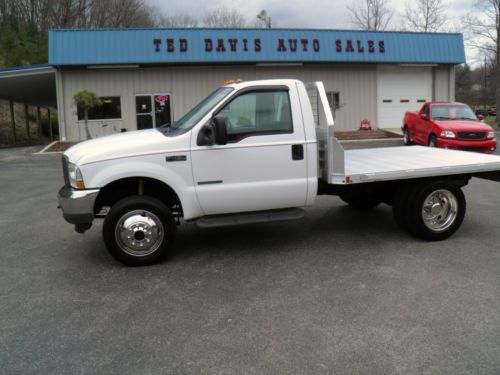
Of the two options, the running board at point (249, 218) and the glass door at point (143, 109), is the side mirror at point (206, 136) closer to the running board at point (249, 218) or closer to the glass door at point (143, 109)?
the running board at point (249, 218)

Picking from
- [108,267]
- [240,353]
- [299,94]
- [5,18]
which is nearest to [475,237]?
[299,94]

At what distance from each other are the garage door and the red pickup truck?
11.4 m

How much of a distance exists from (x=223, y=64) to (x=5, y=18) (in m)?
35.7

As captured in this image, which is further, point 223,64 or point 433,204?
point 223,64

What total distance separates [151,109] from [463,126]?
1604 centimetres

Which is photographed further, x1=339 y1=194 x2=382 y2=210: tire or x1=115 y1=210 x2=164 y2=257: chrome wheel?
x1=339 y1=194 x2=382 y2=210: tire

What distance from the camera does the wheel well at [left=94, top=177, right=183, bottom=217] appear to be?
5586 mm

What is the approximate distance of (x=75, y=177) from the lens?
17.0 ft

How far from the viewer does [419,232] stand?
6.10 m

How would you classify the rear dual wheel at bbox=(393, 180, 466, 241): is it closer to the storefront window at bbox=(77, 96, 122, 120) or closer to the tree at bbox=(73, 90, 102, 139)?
the tree at bbox=(73, 90, 102, 139)

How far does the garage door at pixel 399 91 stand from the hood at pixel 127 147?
2481cm

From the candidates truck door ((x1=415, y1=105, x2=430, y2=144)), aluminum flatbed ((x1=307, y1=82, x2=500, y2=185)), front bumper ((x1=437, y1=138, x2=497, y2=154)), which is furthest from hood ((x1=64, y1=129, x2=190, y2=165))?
truck door ((x1=415, y1=105, x2=430, y2=144))

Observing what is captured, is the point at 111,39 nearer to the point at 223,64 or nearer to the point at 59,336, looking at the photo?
the point at 223,64

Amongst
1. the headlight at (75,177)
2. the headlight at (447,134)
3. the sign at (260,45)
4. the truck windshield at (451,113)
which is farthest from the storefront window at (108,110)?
the headlight at (75,177)
